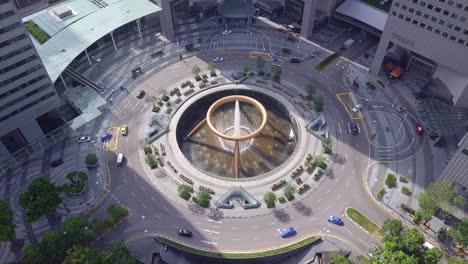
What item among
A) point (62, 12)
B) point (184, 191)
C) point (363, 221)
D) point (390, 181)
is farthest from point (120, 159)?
point (390, 181)

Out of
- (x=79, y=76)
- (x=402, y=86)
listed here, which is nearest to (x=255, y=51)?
(x=402, y=86)

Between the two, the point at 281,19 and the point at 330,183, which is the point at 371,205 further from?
the point at 281,19

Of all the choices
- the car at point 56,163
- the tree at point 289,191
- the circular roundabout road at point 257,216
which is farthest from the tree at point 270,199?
the car at point 56,163

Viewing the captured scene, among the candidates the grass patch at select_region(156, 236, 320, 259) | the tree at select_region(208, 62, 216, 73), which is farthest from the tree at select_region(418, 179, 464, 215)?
the tree at select_region(208, 62, 216, 73)

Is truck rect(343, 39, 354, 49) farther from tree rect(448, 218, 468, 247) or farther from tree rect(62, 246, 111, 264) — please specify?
tree rect(62, 246, 111, 264)

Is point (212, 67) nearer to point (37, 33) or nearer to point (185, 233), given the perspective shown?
point (185, 233)

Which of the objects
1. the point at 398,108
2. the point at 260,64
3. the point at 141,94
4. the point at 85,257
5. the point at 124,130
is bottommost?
the point at 124,130
